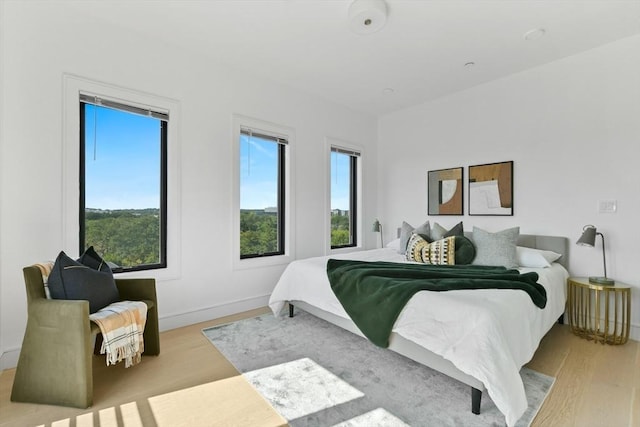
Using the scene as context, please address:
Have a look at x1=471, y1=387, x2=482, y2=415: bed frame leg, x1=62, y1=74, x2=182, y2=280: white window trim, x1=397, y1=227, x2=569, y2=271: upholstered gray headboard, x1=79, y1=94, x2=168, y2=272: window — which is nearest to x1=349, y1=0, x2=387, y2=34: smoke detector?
x1=62, y1=74, x2=182, y2=280: white window trim

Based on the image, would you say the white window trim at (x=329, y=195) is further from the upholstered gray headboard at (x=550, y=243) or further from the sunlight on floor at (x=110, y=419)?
the sunlight on floor at (x=110, y=419)

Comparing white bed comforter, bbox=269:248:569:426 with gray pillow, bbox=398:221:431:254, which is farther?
gray pillow, bbox=398:221:431:254

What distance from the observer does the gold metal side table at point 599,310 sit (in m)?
2.55

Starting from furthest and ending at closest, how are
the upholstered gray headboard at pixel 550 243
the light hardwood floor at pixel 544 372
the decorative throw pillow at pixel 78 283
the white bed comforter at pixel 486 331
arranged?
the upholstered gray headboard at pixel 550 243 → the decorative throw pillow at pixel 78 283 → the light hardwood floor at pixel 544 372 → the white bed comforter at pixel 486 331

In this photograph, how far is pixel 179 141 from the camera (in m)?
2.93

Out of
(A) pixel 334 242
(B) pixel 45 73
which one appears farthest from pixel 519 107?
(B) pixel 45 73

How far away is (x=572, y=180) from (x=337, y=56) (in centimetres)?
274

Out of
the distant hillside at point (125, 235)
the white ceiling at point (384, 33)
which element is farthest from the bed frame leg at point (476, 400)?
the distant hillside at point (125, 235)

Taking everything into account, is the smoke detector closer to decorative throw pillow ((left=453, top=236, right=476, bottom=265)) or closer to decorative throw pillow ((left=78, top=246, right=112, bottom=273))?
decorative throw pillow ((left=453, top=236, right=476, bottom=265))

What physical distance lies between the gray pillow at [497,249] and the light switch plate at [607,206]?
0.76 meters

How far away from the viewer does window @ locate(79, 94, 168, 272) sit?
2.56 metres

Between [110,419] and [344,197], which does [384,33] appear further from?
[110,419]

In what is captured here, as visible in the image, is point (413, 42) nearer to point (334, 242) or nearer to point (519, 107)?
point (519, 107)

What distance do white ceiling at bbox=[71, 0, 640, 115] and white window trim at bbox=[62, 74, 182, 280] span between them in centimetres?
59
